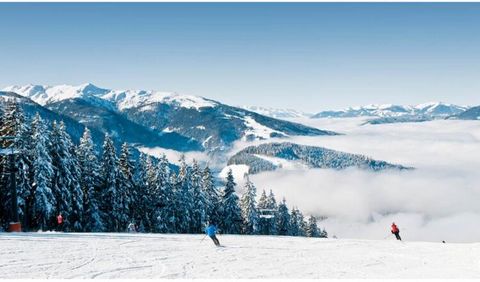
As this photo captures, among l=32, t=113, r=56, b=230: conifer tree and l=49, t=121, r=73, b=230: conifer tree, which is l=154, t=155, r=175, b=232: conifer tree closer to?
l=49, t=121, r=73, b=230: conifer tree

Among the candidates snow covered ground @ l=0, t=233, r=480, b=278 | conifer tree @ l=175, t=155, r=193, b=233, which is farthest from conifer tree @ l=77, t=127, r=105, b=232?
snow covered ground @ l=0, t=233, r=480, b=278

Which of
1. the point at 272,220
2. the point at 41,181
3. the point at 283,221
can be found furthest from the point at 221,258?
the point at 283,221

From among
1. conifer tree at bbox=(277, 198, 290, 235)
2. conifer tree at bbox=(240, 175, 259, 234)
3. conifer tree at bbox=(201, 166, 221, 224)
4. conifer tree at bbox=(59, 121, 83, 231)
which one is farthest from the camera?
conifer tree at bbox=(277, 198, 290, 235)

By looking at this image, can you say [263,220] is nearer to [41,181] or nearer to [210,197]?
[210,197]

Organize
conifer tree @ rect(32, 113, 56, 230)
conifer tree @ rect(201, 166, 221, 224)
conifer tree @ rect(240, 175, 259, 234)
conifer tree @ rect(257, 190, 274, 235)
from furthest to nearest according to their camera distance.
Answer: conifer tree @ rect(257, 190, 274, 235) < conifer tree @ rect(240, 175, 259, 234) < conifer tree @ rect(201, 166, 221, 224) < conifer tree @ rect(32, 113, 56, 230)

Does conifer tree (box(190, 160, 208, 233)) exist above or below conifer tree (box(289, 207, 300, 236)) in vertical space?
above

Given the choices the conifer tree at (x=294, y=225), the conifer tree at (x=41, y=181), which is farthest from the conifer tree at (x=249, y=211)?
the conifer tree at (x=41, y=181)

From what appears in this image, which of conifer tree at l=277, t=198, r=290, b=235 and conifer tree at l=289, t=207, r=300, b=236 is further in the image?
conifer tree at l=289, t=207, r=300, b=236

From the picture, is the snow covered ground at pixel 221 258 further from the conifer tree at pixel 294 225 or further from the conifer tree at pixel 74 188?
the conifer tree at pixel 294 225

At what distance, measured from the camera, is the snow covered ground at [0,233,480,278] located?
2186cm

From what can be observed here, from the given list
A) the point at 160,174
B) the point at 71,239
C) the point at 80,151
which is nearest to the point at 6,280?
the point at 71,239

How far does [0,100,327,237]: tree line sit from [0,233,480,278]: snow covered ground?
13.6 metres

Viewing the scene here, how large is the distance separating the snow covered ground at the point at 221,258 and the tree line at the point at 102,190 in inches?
536

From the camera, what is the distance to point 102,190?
53594 mm
